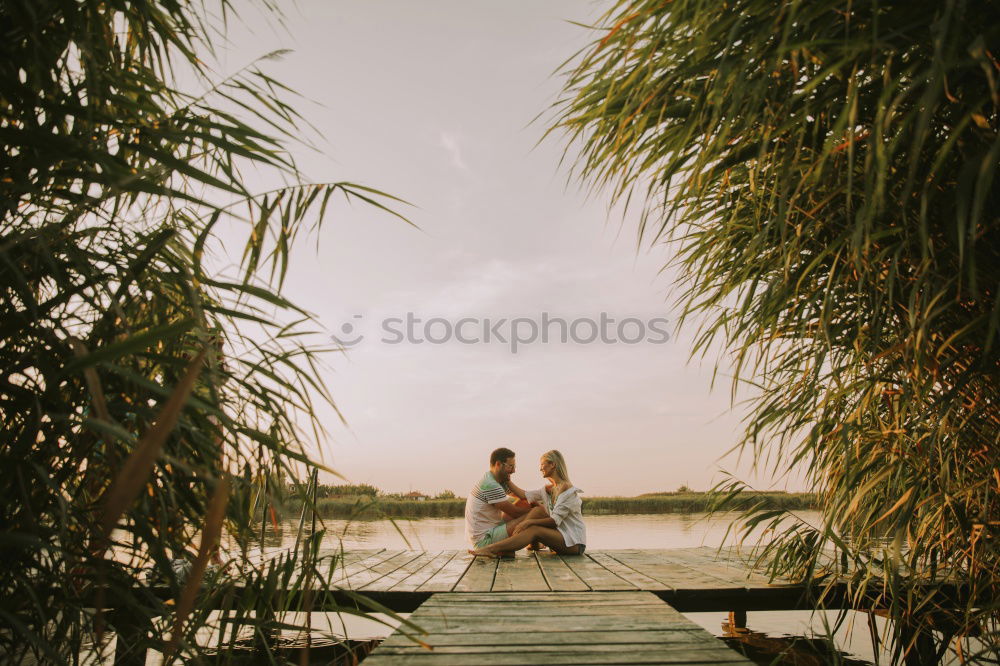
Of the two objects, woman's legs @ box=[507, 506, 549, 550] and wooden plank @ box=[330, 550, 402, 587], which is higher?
woman's legs @ box=[507, 506, 549, 550]

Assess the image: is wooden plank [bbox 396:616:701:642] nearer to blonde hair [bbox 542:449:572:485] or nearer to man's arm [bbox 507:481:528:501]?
blonde hair [bbox 542:449:572:485]

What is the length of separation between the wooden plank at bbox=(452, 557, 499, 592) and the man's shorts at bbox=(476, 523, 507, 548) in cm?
15

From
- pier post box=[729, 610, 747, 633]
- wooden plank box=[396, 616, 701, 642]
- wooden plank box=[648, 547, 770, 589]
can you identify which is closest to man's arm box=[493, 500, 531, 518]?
wooden plank box=[648, 547, 770, 589]

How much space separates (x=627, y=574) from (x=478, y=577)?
0.94 metres

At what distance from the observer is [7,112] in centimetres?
159

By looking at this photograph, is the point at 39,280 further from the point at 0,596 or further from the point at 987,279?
the point at 987,279

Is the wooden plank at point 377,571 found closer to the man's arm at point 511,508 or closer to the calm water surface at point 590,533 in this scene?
the calm water surface at point 590,533

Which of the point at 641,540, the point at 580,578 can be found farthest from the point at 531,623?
the point at 641,540

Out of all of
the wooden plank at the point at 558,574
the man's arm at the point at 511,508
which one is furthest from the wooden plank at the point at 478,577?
the man's arm at the point at 511,508

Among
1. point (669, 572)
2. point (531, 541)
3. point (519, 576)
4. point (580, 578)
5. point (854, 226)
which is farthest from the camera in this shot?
point (531, 541)

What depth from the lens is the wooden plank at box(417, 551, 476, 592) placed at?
3451 mm

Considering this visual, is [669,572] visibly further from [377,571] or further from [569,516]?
[377,571]

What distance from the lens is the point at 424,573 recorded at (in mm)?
4078

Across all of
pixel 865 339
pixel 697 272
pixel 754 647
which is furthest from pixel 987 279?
pixel 754 647
